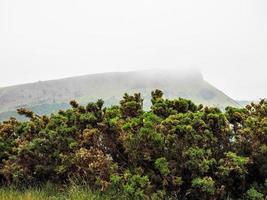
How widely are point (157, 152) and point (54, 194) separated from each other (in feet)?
9.11

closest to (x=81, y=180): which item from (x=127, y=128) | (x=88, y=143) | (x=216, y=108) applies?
(x=88, y=143)

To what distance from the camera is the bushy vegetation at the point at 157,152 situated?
10234 mm

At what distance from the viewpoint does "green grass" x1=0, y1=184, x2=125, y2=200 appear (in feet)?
34.6

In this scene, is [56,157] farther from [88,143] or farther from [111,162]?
[111,162]

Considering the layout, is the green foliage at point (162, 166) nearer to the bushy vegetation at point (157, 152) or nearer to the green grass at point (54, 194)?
the bushy vegetation at point (157, 152)

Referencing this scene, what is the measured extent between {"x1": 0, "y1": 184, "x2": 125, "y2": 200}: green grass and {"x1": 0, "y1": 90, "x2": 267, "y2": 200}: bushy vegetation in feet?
0.60

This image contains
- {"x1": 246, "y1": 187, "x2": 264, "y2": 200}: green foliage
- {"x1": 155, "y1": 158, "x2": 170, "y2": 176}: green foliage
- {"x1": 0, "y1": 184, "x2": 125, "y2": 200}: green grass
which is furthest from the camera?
{"x1": 0, "y1": 184, "x2": 125, "y2": 200}: green grass

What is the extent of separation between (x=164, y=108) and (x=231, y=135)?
1.69 m

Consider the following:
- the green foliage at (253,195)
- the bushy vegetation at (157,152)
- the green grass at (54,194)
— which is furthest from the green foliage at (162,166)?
the green foliage at (253,195)

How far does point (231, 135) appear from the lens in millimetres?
11094

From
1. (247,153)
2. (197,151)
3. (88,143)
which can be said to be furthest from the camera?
(88,143)

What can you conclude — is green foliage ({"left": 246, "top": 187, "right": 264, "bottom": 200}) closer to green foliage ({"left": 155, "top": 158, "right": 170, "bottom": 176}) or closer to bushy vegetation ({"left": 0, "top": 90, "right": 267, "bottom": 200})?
bushy vegetation ({"left": 0, "top": 90, "right": 267, "bottom": 200})

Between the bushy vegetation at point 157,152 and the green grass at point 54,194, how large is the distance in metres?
0.18

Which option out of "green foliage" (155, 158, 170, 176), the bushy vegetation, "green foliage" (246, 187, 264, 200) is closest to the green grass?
the bushy vegetation
